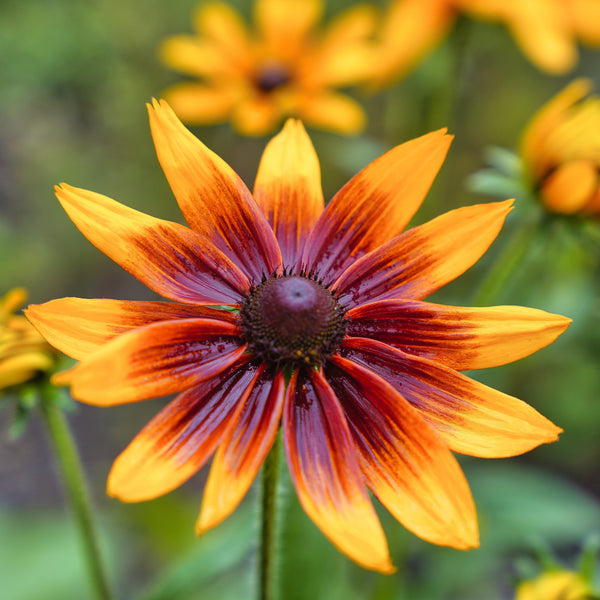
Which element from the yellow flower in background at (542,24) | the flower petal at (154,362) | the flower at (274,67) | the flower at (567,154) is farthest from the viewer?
the flower at (274,67)

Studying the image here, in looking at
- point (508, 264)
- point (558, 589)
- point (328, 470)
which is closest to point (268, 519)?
point (328, 470)

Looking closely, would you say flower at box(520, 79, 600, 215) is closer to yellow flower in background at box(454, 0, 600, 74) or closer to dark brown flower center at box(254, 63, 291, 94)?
yellow flower in background at box(454, 0, 600, 74)

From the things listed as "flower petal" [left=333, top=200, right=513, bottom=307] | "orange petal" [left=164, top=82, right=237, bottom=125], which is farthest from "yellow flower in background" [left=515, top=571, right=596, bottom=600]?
"orange petal" [left=164, top=82, right=237, bottom=125]

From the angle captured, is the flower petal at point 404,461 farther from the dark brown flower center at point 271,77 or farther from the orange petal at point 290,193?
the dark brown flower center at point 271,77

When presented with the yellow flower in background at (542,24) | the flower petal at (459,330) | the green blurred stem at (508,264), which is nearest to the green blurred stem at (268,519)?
the flower petal at (459,330)

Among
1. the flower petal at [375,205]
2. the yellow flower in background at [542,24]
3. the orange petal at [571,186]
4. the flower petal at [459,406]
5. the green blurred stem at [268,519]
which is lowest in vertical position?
the green blurred stem at [268,519]
